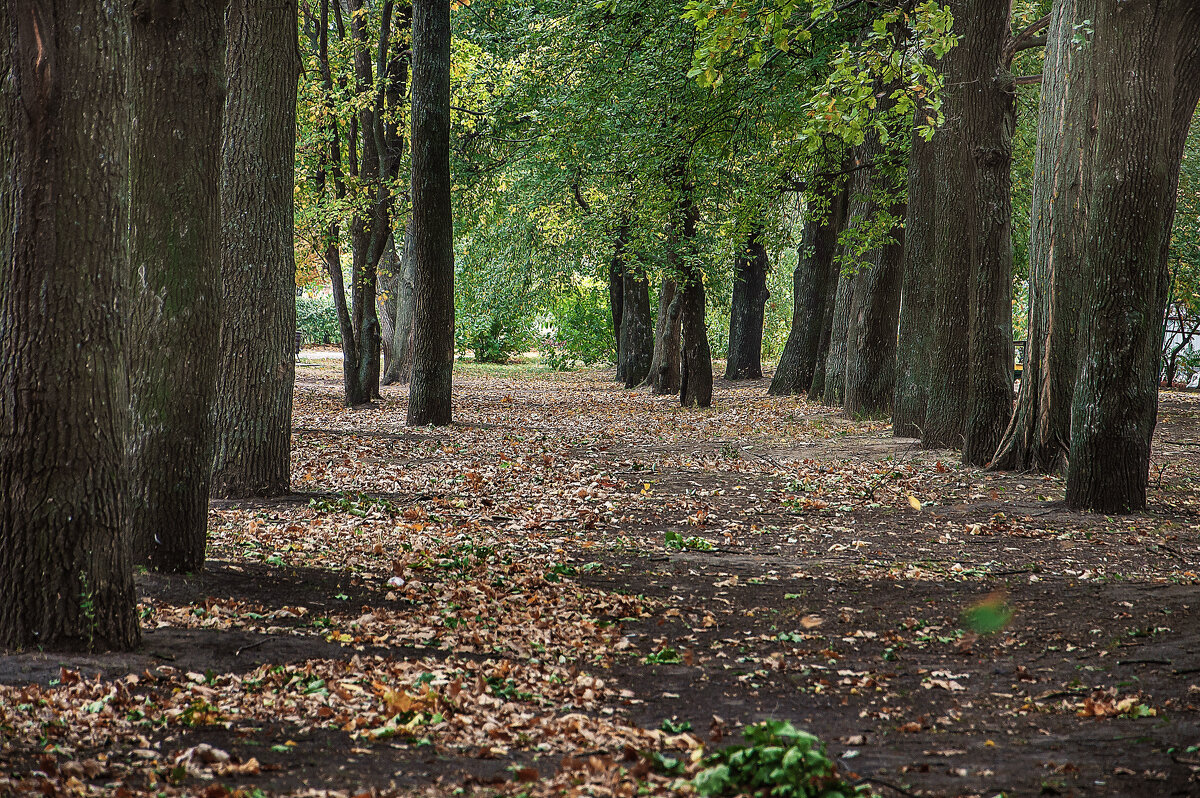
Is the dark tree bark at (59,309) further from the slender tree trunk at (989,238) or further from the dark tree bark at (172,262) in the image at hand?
the slender tree trunk at (989,238)

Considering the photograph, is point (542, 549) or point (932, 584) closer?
point (932, 584)

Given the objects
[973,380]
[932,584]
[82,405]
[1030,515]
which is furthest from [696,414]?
[82,405]

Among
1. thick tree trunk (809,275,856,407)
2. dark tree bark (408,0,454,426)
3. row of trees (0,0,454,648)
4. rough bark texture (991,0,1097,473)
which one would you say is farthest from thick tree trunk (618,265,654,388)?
row of trees (0,0,454,648)

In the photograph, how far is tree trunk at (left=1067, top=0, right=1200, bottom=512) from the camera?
755 cm

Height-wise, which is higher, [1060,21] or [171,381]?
[1060,21]

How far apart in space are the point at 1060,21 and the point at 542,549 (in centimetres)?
631

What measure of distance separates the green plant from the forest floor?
6.3 inches

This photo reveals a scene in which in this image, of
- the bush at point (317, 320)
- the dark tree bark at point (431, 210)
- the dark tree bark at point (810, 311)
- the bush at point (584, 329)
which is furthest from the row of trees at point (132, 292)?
the bush at point (317, 320)

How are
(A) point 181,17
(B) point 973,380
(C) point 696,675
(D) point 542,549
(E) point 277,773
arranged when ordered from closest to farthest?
(E) point 277,773, (C) point 696,675, (A) point 181,17, (D) point 542,549, (B) point 973,380

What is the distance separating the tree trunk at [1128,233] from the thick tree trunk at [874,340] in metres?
7.30

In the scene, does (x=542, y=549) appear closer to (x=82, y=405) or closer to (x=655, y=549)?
(x=655, y=549)

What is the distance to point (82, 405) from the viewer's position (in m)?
4.00

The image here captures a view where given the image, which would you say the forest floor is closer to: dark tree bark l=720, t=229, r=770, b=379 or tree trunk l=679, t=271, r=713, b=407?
tree trunk l=679, t=271, r=713, b=407

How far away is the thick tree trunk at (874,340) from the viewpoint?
1520 cm
